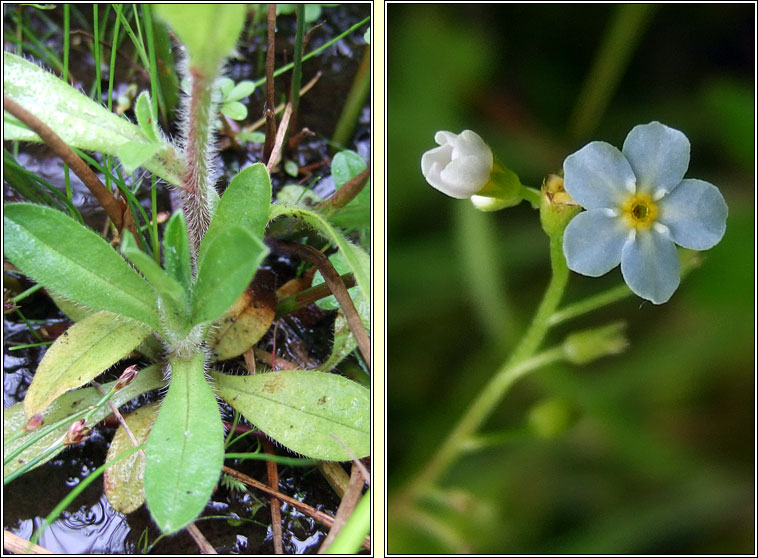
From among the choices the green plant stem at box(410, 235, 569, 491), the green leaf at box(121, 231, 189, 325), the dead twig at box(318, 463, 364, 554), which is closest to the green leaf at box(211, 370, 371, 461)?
the dead twig at box(318, 463, 364, 554)

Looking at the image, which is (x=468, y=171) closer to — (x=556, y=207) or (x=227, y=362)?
(x=556, y=207)

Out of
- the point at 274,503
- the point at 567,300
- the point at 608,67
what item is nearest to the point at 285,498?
the point at 274,503

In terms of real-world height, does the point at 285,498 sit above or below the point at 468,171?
below

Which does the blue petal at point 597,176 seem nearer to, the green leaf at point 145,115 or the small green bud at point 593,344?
the small green bud at point 593,344

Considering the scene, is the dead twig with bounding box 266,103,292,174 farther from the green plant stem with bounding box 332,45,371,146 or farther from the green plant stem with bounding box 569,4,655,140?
the green plant stem with bounding box 569,4,655,140

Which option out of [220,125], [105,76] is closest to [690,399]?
[220,125]

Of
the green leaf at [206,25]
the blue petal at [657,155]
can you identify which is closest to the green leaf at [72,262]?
the green leaf at [206,25]
